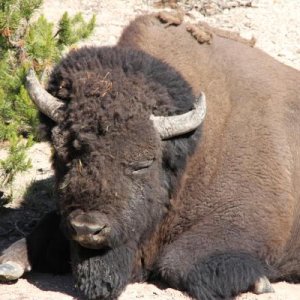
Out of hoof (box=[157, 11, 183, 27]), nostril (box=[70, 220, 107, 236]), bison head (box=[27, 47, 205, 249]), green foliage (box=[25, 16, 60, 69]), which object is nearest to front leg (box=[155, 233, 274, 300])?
bison head (box=[27, 47, 205, 249])

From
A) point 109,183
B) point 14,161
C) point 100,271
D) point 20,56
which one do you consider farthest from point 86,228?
point 20,56

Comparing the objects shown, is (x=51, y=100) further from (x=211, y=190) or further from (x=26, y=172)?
(x=26, y=172)

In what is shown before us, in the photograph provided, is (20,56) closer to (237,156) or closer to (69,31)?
(69,31)

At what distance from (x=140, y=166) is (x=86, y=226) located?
59 cm

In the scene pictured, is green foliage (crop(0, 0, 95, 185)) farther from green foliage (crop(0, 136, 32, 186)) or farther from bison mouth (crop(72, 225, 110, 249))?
bison mouth (crop(72, 225, 110, 249))

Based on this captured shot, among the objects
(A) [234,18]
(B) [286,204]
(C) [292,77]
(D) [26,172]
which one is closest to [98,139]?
(B) [286,204]

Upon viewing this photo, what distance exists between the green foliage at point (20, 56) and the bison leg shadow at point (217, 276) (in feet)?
8.06

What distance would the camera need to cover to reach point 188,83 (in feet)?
18.8

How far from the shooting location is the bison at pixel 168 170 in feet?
16.8

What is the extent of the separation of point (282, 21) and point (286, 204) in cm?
758

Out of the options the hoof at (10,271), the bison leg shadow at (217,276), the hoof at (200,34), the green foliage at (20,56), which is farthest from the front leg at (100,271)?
the green foliage at (20,56)

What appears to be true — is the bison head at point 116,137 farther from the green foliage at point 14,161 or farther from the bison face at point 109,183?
the green foliage at point 14,161

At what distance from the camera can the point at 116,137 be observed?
5098 millimetres

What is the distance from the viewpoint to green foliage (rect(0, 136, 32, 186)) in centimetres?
724
